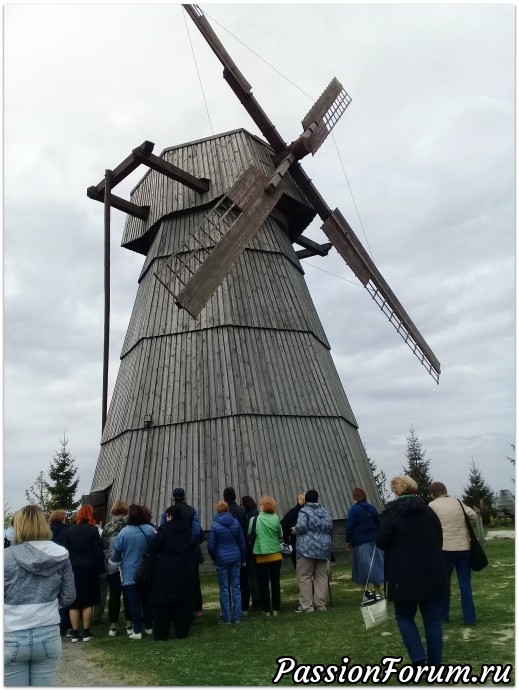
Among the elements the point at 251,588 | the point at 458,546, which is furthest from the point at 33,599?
the point at 251,588

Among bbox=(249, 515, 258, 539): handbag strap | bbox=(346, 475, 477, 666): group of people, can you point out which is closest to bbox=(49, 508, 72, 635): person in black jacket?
bbox=(249, 515, 258, 539): handbag strap

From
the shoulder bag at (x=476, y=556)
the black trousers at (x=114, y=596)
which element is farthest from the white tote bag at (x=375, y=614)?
the black trousers at (x=114, y=596)

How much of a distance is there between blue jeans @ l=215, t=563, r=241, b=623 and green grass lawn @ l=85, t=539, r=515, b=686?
0.63 ft

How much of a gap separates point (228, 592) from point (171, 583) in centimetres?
113

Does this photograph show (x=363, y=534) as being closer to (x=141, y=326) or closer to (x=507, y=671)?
(x=507, y=671)

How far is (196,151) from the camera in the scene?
18875mm

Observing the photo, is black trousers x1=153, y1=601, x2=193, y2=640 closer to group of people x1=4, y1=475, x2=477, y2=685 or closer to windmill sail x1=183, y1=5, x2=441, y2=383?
group of people x1=4, y1=475, x2=477, y2=685

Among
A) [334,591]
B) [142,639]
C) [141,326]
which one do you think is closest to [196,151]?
[141,326]

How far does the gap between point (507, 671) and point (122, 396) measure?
43.0 feet

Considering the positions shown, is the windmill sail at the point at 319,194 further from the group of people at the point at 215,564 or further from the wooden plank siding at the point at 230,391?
the group of people at the point at 215,564

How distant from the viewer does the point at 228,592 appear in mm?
Result: 8750

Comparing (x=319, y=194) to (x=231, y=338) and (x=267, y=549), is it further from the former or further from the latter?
(x=267, y=549)

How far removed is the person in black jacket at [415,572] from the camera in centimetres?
539

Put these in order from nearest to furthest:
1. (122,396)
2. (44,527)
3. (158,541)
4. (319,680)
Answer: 1. (44,527)
2. (319,680)
3. (158,541)
4. (122,396)
